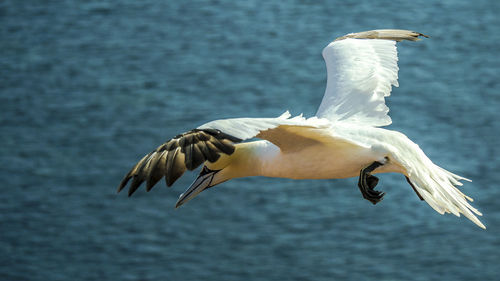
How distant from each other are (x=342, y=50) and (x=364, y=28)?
5.53 m

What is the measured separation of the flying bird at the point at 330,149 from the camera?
4.54 metres

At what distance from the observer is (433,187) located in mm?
5582

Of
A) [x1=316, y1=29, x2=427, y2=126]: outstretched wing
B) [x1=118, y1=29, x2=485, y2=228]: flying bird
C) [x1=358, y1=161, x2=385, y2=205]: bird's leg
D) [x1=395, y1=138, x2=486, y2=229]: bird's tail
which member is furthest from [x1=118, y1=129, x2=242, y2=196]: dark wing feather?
[x1=316, y1=29, x2=427, y2=126]: outstretched wing

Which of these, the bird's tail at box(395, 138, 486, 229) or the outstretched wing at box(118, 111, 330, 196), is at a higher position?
the outstretched wing at box(118, 111, 330, 196)

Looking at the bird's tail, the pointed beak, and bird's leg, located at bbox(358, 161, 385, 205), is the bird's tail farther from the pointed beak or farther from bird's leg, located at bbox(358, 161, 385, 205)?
the pointed beak

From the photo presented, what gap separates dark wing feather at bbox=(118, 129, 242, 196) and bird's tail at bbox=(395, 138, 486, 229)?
4.51 ft

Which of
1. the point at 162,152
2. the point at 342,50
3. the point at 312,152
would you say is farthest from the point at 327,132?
the point at 342,50

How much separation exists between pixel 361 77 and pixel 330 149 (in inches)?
49.5

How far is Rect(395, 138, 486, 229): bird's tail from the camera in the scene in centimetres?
549

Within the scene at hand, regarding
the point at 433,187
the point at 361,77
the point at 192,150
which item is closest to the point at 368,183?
the point at 433,187

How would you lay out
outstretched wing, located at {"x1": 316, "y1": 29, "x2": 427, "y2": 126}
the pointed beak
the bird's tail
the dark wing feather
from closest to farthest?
1. the dark wing feather
2. the bird's tail
3. the pointed beak
4. outstretched wing, located at {"x1": 316, "y1": 29, "x2": 427, "y2": 126}

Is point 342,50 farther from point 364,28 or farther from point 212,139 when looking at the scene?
point 364,28

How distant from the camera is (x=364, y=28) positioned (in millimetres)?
→ 12289

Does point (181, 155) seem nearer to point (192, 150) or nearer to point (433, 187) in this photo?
point (192, 150)
